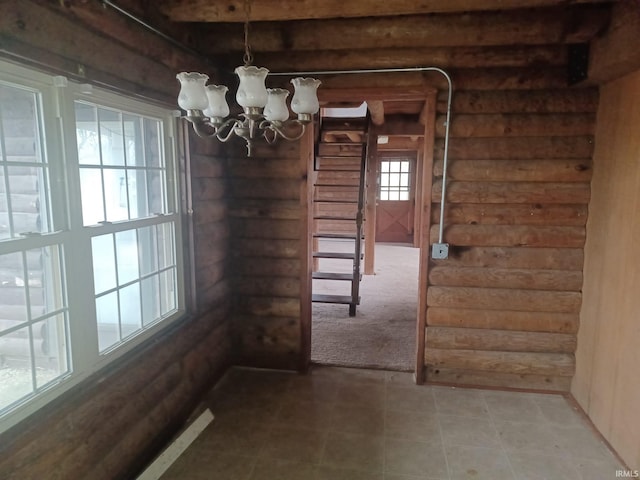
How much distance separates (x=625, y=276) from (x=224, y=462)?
2508mm

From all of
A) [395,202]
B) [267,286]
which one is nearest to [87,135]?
[267,286]

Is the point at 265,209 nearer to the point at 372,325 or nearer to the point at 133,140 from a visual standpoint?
the point at 133,140

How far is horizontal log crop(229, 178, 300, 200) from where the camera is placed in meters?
3.23

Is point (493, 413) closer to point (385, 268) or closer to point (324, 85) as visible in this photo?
point (324, 85)

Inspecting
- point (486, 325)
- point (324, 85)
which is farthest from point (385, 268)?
point (324, 85)

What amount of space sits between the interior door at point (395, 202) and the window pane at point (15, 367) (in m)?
9.13

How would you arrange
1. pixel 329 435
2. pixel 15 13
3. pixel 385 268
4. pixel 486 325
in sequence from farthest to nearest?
pixel 385 268
pixel 486 325
pixel 329 435
pixel 15 13

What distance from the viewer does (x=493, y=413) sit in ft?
9.27

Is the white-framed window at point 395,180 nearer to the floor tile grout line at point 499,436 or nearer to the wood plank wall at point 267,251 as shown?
the wood plank wall at point 267,251

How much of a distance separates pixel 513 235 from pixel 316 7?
201 centimetres

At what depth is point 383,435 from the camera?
2588 millimetres

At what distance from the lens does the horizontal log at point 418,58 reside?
2.68m

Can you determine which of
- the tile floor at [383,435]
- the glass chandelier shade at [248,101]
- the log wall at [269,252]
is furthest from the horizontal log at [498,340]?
the glass chandelier shade at [248,101]

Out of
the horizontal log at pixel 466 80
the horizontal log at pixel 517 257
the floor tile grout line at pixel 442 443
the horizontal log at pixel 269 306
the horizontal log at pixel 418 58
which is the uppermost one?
the horizontal log at pixel 418 58
